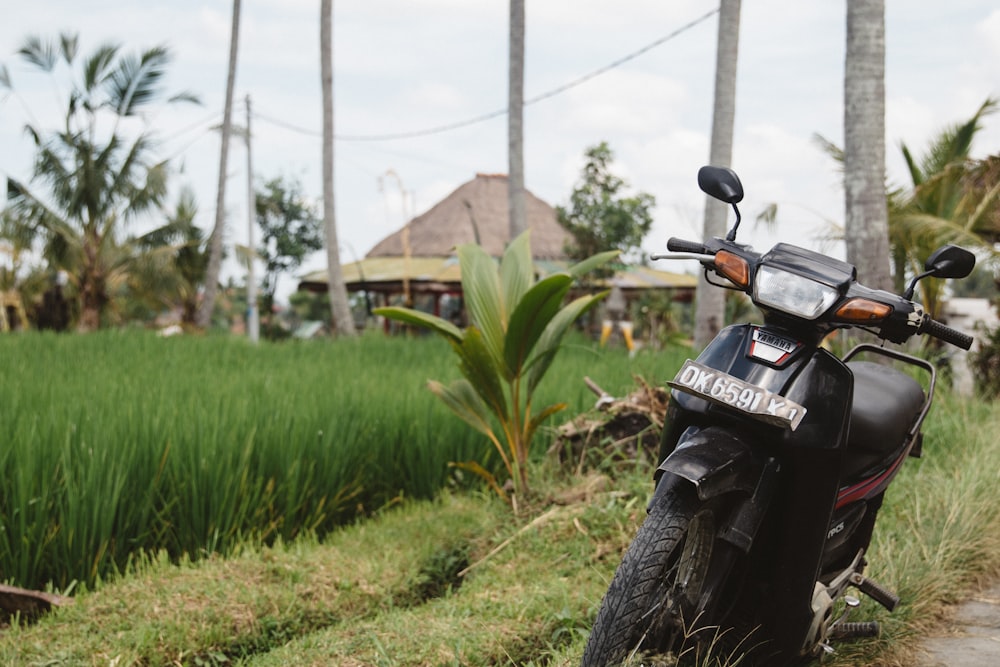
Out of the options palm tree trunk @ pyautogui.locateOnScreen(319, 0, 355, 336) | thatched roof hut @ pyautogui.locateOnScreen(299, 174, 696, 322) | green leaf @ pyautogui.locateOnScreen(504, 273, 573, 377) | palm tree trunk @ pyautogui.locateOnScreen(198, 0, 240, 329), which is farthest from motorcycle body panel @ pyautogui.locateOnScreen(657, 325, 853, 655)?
palm tree trunk @ pyautogui.locateOnScreen(198, 0, 240, 329)

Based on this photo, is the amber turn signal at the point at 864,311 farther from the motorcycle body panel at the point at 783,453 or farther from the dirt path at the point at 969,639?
the dirt path at the point at 969,639

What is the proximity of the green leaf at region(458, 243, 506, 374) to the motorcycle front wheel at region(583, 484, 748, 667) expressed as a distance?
2.05m

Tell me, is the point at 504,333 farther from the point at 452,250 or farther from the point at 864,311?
the point at 452,250

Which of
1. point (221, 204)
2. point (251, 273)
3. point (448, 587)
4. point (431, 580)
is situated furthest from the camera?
point (251, 273)

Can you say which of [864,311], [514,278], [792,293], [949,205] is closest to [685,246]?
[792,293]

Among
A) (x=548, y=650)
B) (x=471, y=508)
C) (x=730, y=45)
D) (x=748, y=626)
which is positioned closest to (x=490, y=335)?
(x=471, y=508)

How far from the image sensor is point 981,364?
809 centimetres

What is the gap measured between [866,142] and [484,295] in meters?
2.92

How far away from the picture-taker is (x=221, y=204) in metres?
18.5

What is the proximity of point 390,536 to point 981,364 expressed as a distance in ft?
20.2

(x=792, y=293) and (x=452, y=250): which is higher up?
(x=452, y=250)

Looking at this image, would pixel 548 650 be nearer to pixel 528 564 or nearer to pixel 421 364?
pixel 528 564

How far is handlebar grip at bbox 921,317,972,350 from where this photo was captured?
6.73 ft

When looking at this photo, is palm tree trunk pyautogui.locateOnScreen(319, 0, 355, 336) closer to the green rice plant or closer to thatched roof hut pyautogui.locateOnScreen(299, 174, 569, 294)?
thatched roof hut pyautogui.locateOnScreen(299, 174, 569, 294)
